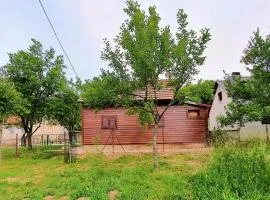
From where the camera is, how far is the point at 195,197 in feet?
32.6

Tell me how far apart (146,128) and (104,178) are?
1317 cm

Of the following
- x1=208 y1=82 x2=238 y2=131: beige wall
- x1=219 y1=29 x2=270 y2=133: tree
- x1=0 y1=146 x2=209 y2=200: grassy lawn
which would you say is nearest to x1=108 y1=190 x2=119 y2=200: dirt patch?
x1=0 y1=146 x2=209 y2=200: grassy lawn

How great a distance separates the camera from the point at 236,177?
10.8 metres

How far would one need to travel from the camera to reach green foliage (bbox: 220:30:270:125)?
22.6m

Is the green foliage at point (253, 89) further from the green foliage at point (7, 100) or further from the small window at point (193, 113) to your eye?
the green foliage at point (7, 100)

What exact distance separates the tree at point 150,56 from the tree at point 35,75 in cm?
1390

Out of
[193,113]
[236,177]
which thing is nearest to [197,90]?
[236,177]

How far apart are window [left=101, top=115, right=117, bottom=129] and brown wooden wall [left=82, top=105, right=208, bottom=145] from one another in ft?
0.66

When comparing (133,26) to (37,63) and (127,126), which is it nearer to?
(127,126)

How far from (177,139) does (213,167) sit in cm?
1377

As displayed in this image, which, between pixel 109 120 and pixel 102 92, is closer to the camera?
pixel 102 92

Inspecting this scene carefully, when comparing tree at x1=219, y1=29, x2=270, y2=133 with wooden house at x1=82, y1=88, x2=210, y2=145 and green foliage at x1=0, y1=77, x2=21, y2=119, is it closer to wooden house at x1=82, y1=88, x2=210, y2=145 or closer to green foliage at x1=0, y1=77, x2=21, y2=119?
wooden house at x1=82, y1=88, x2=210, y2=145

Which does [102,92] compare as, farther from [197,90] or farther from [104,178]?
[104,178]

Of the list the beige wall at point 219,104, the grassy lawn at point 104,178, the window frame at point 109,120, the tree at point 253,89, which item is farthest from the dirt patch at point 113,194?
the beige wall at point 219,104
